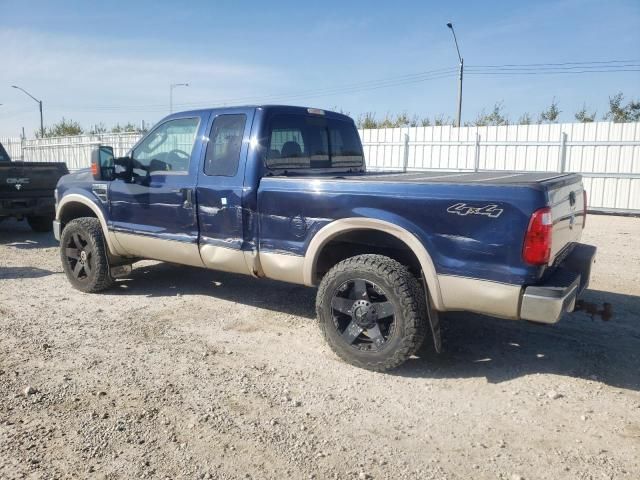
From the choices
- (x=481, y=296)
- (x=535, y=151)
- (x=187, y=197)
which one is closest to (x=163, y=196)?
(x=187, y=197)

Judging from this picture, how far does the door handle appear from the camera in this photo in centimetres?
494

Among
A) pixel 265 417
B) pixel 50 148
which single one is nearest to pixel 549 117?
pixel 50 148

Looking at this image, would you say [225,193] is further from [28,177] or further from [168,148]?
[28,177]

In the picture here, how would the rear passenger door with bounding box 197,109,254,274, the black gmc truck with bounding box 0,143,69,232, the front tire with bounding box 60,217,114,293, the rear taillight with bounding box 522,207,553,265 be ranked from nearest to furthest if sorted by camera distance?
1. the rear taillight with bounding box 522,207,553,265
2. the rear passenger door with bounding box 197,109,254,274
3. the front tire with bounding box 60,217,114,293
4. the black gmc truck with bounding box 0,143,69,232

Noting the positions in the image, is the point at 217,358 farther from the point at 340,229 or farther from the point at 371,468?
the point at 371,468

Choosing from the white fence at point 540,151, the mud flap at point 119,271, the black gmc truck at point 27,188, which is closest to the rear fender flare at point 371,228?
the mud flap at point 119,271

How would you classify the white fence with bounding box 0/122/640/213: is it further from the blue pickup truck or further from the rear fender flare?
the rear fender flare

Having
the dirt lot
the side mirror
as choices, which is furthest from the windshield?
the side mirror

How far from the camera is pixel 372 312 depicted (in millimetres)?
3920

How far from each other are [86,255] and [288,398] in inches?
139

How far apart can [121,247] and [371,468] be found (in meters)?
3.95

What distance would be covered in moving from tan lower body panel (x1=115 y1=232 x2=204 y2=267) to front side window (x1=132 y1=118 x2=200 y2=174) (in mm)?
691

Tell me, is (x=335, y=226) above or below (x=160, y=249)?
above

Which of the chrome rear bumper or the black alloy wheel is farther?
the black alloy wheel
